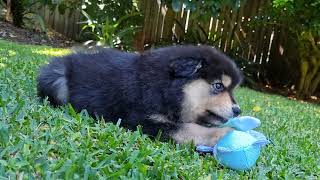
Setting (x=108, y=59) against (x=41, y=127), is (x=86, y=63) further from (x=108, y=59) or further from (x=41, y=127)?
(x=41, y=127)

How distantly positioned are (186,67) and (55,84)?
1.30 m

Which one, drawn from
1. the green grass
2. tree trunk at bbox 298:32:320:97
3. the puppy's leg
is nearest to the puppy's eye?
the puppy's leg

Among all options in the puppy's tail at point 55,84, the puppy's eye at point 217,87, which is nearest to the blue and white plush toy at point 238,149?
the puppy's eye at point 217,87

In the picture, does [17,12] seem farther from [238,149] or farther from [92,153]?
[92,153]

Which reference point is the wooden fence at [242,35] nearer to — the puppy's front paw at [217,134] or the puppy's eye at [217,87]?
the puppy's eye at [217,87]

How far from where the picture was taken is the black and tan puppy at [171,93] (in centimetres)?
378

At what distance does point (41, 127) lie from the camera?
3.31 meters

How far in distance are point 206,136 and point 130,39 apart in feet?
36.8

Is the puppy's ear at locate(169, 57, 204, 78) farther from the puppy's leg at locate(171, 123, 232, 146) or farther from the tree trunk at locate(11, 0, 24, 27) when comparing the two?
the tree trunk at locate(11, 0, 24, 27)

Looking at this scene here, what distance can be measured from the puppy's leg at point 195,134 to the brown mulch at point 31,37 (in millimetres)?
10215

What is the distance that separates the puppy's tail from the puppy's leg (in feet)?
3.57

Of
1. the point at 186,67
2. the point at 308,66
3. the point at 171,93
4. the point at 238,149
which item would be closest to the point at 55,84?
the point at 171,93

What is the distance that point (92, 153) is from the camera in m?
2.96

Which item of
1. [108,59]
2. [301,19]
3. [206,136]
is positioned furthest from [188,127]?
[301,19]
